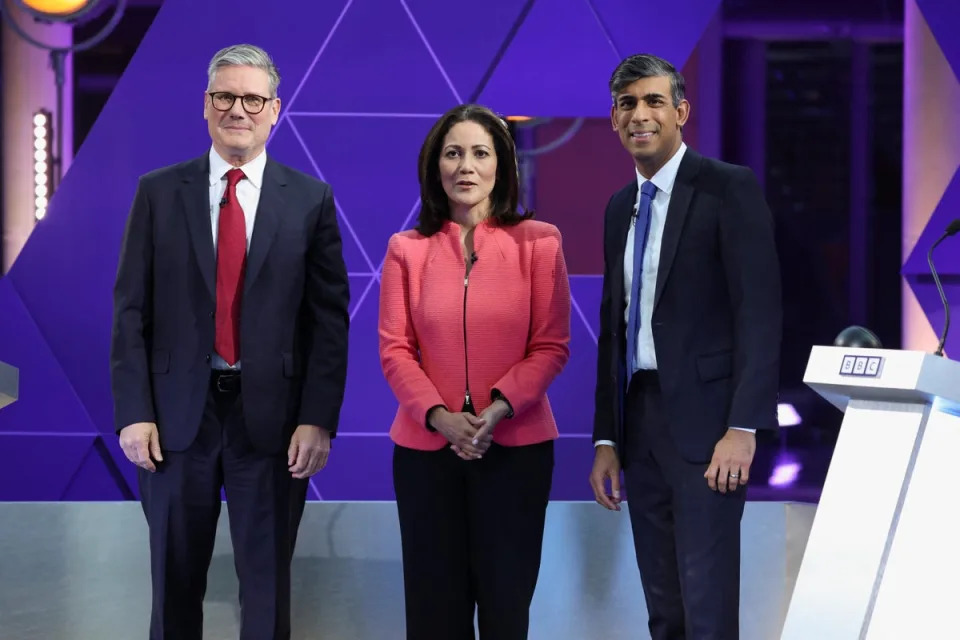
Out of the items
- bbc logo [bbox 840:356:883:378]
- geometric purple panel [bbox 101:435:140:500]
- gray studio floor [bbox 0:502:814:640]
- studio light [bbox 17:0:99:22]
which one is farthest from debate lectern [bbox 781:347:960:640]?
studio light [bbox 17:0:99:22]

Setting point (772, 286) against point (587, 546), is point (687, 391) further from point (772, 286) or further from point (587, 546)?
point (587, 546)

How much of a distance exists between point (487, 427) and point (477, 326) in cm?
26

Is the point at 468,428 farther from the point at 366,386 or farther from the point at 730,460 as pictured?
the point at 366,386

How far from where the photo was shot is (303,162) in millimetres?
4098

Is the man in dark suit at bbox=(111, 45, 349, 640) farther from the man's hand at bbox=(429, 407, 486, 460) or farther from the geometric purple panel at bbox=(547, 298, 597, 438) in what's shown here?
the geometric purple panel at bbox=(547, 298, 597, 438)

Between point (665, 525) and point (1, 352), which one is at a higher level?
point (1, 352)

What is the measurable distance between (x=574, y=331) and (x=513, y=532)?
1.44m

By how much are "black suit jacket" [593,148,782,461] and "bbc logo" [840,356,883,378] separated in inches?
27.9

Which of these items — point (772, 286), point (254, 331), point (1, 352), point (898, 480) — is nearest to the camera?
point (898, 480)

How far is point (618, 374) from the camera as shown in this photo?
278 cm

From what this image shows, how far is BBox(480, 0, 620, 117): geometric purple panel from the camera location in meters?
4.11

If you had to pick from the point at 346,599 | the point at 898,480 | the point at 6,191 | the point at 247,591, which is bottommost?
the point at 346,599

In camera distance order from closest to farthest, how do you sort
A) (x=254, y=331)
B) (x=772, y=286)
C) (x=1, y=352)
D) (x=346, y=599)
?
1. (x=772, y=286)
2. (x=254, y=331)
3. (x=346, y=599)
4. (x=1, y=352)

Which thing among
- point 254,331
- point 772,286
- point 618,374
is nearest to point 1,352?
point 254,331
